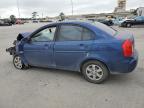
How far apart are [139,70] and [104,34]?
1.86 metres

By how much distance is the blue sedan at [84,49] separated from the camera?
178 inches

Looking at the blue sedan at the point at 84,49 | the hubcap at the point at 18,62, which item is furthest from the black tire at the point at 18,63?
the blue sedan at the point at 84,49

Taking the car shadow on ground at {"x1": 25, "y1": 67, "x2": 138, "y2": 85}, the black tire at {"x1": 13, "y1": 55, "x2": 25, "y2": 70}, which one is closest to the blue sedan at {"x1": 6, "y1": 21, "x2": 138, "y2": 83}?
the car shadow on ground at {"x1": 25, "y1": 67, "x2": 138, "y2": 85}

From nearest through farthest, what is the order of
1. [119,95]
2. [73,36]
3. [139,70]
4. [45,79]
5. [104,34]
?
[119,95]
[104,34]
[73,36]
[45,79]
[139,70]

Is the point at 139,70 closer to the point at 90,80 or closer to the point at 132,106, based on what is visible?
the point at 90,80

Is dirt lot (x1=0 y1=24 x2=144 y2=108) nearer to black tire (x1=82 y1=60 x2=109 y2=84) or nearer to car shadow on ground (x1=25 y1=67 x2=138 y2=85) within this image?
car shadow on ground (x1=25 y1=67 x2=138 y2=85)

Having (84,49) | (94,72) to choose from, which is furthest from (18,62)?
(94,72)

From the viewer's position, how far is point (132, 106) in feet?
12.1

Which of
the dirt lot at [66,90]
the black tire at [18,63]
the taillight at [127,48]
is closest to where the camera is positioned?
the dirt lot at [66,90]

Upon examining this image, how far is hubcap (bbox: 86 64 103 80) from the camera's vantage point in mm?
A: 4789

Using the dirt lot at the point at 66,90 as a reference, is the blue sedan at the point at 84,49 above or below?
above

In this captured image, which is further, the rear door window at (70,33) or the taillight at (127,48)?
the rear door window at (70,33)

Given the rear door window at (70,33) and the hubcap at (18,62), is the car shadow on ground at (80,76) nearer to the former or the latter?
the hubcap at (18,62)

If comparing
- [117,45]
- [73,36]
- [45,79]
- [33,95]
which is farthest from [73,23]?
[33,95]
